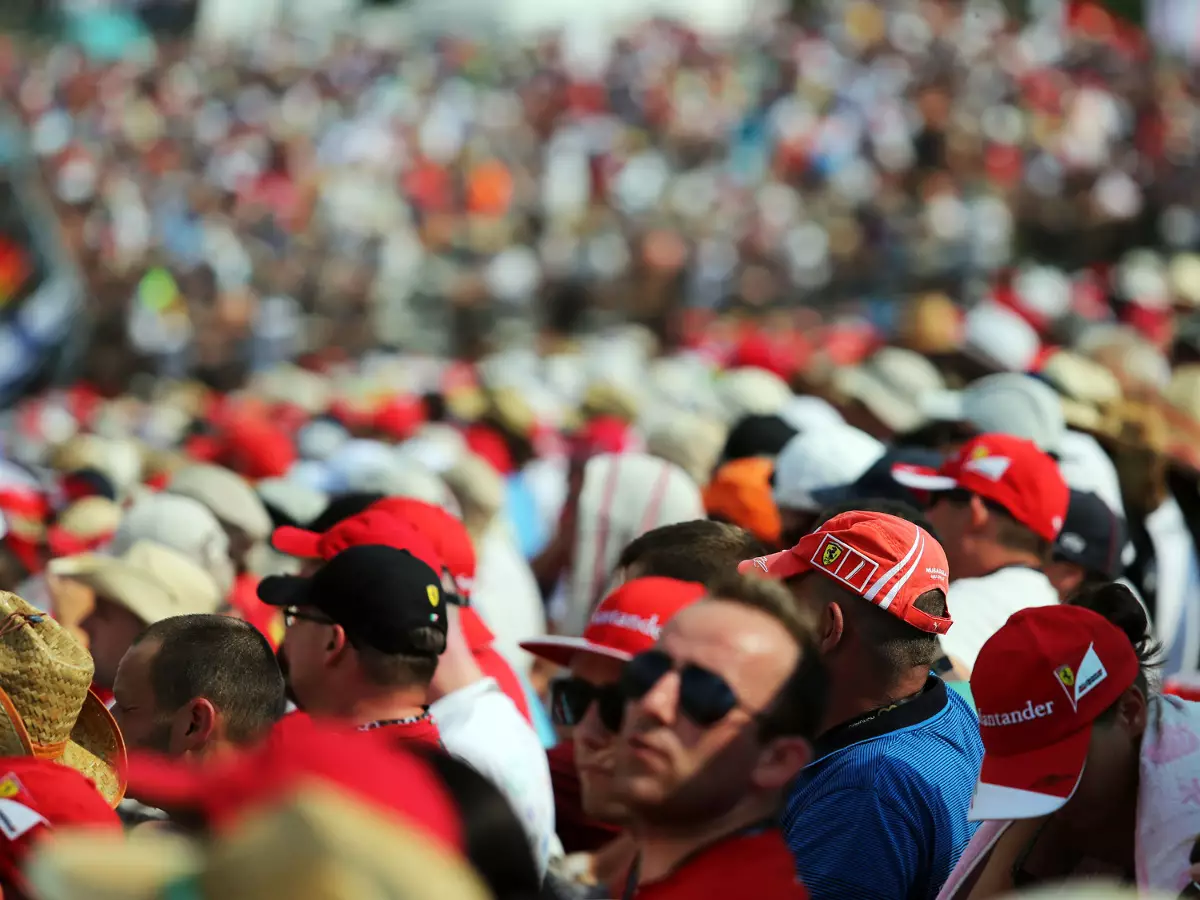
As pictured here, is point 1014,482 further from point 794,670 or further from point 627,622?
point 794,670

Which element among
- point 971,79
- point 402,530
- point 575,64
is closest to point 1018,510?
point 402,530

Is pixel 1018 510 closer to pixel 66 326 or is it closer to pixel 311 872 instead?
pixel 311 872

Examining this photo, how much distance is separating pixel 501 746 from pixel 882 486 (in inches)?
77.9

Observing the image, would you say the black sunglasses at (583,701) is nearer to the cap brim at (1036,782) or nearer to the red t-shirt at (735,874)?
the red t-shirt at (735,874)

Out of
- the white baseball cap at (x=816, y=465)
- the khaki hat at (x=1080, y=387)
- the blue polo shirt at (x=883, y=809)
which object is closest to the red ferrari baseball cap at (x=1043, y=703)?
the blue polo shirt at (x=883, y=809)

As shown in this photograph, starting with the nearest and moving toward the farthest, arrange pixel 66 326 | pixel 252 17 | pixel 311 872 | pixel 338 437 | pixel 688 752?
pixel 311 872, pixel 688 752, pixel 338 437, pixel 66 326, pixel 252 17

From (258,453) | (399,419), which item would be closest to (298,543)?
(258,453)

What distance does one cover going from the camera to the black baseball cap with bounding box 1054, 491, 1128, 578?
5344 millimetres

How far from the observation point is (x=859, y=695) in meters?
3.71

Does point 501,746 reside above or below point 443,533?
above

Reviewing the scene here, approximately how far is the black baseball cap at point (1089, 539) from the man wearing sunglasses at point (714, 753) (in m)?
2.77

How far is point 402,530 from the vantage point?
457cm

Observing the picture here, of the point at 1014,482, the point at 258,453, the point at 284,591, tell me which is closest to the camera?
the point at 284,591

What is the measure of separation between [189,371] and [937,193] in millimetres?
8979
